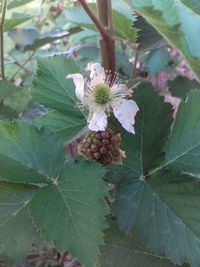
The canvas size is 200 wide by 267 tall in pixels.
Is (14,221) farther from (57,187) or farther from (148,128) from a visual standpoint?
(148,128)

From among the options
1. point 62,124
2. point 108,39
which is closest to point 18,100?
→ point 108,39

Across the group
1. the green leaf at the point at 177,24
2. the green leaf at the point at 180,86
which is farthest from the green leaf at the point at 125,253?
the green leaf at the point at 180,86

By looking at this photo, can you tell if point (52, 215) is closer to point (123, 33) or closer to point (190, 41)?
point (190, 41)

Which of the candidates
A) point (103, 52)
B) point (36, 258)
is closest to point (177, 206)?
point (103, 52)

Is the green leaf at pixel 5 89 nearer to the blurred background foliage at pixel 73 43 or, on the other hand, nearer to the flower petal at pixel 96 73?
the blurred background foliage at pixel 73 43

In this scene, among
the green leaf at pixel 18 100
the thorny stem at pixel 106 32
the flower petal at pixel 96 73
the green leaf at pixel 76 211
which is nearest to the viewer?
the green leaf at pixel 76 211

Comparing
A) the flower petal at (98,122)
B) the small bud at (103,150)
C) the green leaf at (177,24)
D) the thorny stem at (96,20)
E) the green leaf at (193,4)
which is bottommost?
the small bud at (103,150)

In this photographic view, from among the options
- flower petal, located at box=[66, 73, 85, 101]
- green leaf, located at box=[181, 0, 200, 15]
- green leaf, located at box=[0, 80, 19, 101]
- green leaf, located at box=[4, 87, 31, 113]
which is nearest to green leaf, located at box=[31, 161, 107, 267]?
flower petal, located at box=[66, 73, 85, 101]
